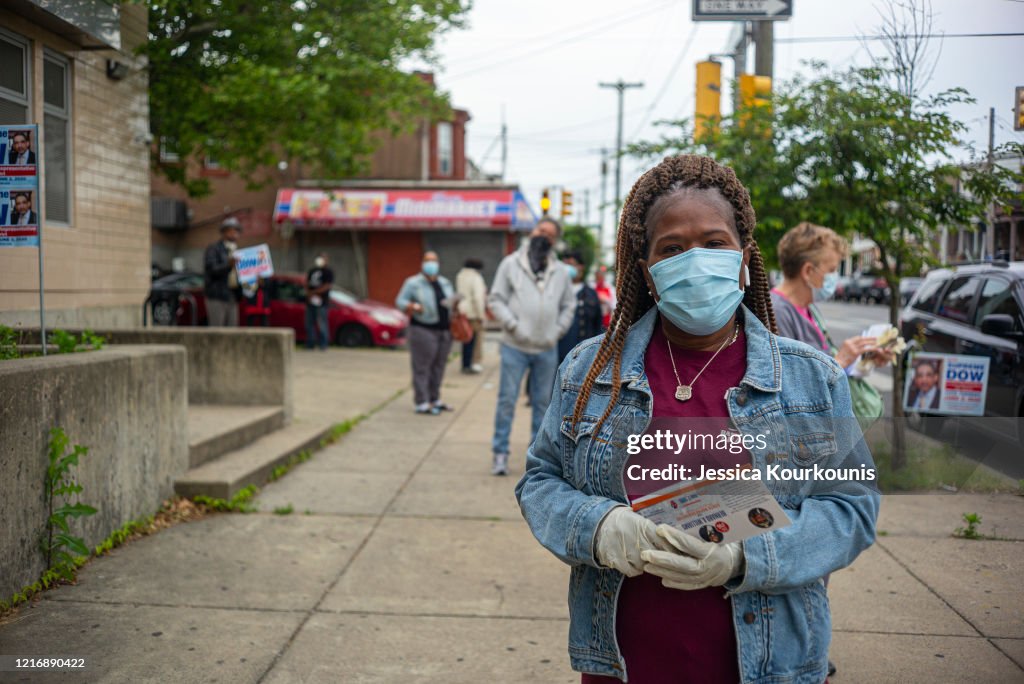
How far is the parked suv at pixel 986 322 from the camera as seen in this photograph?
14.8ft

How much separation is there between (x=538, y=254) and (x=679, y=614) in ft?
19.3

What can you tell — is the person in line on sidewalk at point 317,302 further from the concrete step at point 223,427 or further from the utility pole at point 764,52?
the utility pole at point 764,52

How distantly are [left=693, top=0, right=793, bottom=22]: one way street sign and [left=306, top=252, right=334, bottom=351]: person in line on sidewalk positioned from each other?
12.6 m

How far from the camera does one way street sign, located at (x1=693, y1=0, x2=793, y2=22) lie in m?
6.54

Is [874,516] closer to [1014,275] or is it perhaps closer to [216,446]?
[1014,275]

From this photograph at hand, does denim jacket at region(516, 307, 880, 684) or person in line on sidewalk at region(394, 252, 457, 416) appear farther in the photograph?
person in line on sidewalk at region(394, 252, 457, 416)

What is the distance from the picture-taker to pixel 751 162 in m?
7.41

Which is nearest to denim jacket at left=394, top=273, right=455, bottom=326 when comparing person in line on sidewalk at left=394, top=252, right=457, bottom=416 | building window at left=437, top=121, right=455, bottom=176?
person in line on sidewalk at left=394, top=252, right=457, bottom=416

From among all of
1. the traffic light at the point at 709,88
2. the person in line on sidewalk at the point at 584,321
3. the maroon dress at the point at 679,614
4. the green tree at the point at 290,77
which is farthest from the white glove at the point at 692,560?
the green tree at the point at 290,77

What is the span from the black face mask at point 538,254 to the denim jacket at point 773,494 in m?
5.56

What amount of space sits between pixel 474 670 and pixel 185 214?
1075 inches

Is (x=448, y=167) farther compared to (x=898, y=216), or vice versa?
(x=448, y=167)

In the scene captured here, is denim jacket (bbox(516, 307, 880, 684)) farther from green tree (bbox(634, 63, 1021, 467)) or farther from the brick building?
the brick building

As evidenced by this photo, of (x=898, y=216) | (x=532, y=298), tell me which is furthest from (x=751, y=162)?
(x=532, y=298)
